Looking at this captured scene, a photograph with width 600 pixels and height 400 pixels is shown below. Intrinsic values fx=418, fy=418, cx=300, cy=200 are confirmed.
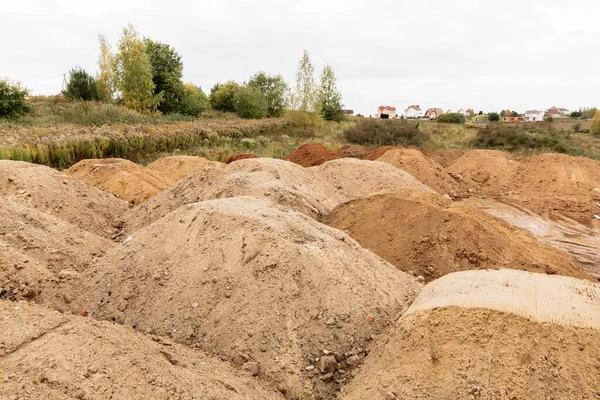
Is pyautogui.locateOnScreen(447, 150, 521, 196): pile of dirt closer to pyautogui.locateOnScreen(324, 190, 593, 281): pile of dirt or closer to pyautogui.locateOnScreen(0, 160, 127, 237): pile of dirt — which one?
pyautogui.locateOnScreen(324, 190, 593, 281): pile of dirt

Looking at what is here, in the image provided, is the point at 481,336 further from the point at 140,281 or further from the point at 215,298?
the point at 140,281

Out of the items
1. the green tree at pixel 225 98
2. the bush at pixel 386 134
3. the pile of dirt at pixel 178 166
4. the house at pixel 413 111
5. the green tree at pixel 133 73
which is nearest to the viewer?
the pile of dirt at pixel 178 166

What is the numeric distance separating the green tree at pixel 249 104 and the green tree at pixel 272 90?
4959mm

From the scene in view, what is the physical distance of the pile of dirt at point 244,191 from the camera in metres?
6.60

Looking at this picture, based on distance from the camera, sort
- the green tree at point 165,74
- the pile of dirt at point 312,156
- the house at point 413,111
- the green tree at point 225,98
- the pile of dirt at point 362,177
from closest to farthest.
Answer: the pile of dirt at point 362,177, the pile of dirt at point 312,156, the green tree at point 165,74, the green tree at point 225,98, the house at point 413,111

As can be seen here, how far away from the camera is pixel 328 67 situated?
35781 mm

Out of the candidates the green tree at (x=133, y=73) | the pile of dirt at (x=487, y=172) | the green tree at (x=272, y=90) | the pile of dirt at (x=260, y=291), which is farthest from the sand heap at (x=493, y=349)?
the green tree at (x=272, y=90)

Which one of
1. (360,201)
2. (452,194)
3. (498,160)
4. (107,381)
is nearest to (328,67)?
(498,160)

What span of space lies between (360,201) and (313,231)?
2596 millimetres

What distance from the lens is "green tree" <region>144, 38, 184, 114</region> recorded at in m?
30.7

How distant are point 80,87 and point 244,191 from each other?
88.3ft

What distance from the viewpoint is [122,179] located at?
9117 millimetres

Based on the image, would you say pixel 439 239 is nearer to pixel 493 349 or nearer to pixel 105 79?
pixel 493 349

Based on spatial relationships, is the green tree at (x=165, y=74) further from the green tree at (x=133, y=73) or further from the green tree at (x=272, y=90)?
the green tree at (x=272, y=90)
